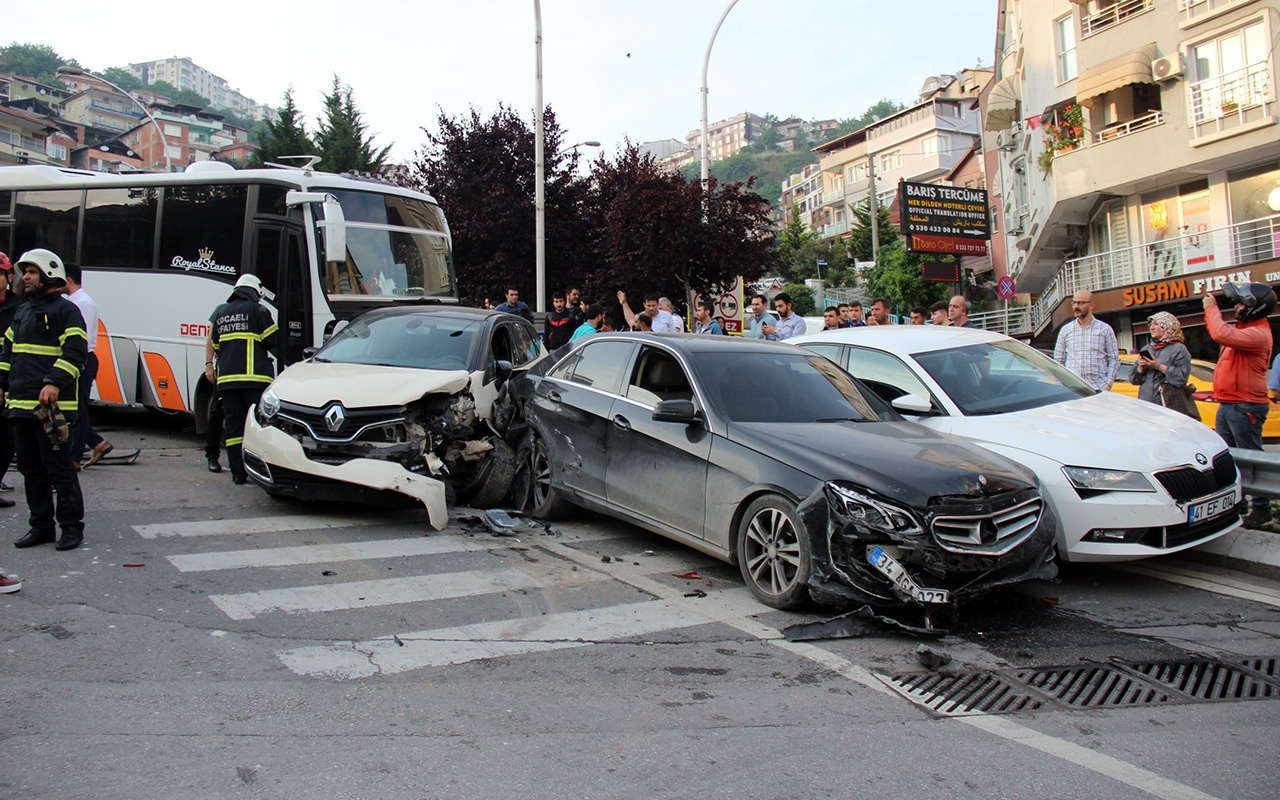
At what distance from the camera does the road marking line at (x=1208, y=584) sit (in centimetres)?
601

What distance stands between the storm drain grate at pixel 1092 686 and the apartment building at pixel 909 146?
67.9 metres

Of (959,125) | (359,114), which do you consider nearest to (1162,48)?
(359,114)

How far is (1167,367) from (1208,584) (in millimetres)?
2709

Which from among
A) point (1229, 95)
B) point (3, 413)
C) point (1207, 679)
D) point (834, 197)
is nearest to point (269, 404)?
point (3, 413)

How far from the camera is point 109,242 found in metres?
12.7

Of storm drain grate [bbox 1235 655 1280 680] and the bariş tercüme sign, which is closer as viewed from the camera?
storm drain grate [bbox 1235 655 1280 680]

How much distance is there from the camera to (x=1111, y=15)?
26531mm

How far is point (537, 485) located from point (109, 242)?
8.25m

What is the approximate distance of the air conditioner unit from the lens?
79.0ft

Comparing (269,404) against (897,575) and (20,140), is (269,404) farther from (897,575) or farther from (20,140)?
(20,140)

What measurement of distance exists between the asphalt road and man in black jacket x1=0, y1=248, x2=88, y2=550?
0.80ft

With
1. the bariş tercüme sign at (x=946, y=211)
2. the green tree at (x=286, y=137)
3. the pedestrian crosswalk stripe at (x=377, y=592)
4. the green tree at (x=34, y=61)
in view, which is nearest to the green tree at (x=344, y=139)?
the green tree at (x=286, y=137)

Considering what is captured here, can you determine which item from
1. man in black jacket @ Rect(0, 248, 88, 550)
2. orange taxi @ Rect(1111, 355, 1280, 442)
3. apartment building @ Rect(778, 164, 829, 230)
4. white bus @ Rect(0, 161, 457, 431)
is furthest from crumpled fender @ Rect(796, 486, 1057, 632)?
A: apartment building @ Rect(778, 164, 829, 230)

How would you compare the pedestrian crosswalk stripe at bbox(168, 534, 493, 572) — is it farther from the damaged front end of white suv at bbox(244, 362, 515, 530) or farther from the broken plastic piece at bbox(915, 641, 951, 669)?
the broken plastic piece at bbox(915, 641, 951, 669)
